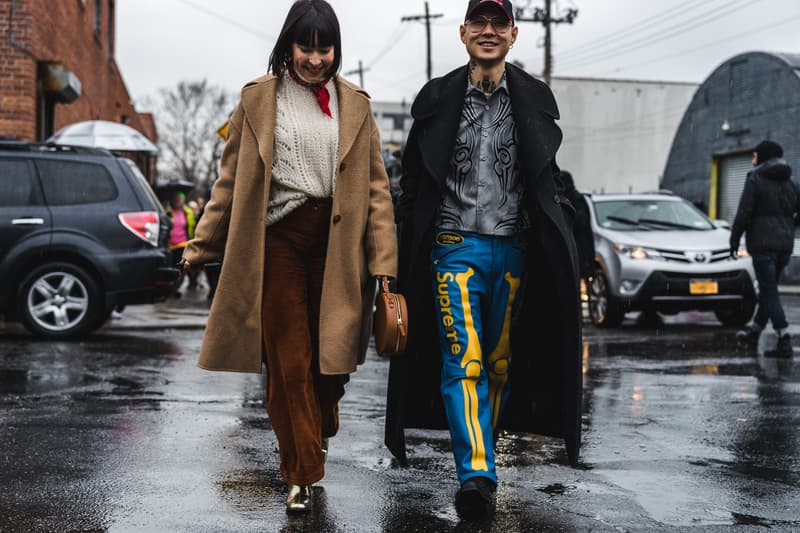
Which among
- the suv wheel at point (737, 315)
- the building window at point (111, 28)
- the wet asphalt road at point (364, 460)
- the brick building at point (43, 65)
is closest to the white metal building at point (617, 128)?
the building window at point (111, 28)

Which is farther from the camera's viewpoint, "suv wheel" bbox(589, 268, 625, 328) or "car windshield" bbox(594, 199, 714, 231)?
"car windshield" bbox(594, 199, 714, 231)

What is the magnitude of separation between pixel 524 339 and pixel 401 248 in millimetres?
692

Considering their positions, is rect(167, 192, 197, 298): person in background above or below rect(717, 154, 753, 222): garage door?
below

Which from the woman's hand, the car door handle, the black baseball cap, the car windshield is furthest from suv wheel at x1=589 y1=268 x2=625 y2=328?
the woman's hand

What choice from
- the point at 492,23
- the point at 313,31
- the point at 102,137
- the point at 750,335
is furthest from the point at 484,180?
the point at 102,137

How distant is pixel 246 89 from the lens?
429 cm

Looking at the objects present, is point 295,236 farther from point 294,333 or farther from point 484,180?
point 484,180

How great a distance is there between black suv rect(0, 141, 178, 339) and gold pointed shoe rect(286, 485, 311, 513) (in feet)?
21.9

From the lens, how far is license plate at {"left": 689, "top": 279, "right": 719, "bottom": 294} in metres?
12.4

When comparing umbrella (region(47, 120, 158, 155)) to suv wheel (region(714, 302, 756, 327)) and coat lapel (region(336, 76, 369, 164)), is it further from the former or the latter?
coat lapel (region(336, 76, 369, 164))

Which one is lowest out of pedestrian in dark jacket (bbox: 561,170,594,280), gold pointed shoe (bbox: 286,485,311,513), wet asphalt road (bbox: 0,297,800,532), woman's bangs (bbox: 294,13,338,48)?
wet asphalt road (bbox: 0,297,800,532)

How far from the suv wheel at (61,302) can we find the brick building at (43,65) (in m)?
5.24

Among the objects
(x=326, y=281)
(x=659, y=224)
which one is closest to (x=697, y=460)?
(x=326, y=281)

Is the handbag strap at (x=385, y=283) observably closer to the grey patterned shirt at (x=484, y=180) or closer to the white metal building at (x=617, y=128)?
the grey patterned shirt at (x=484, y=180)
